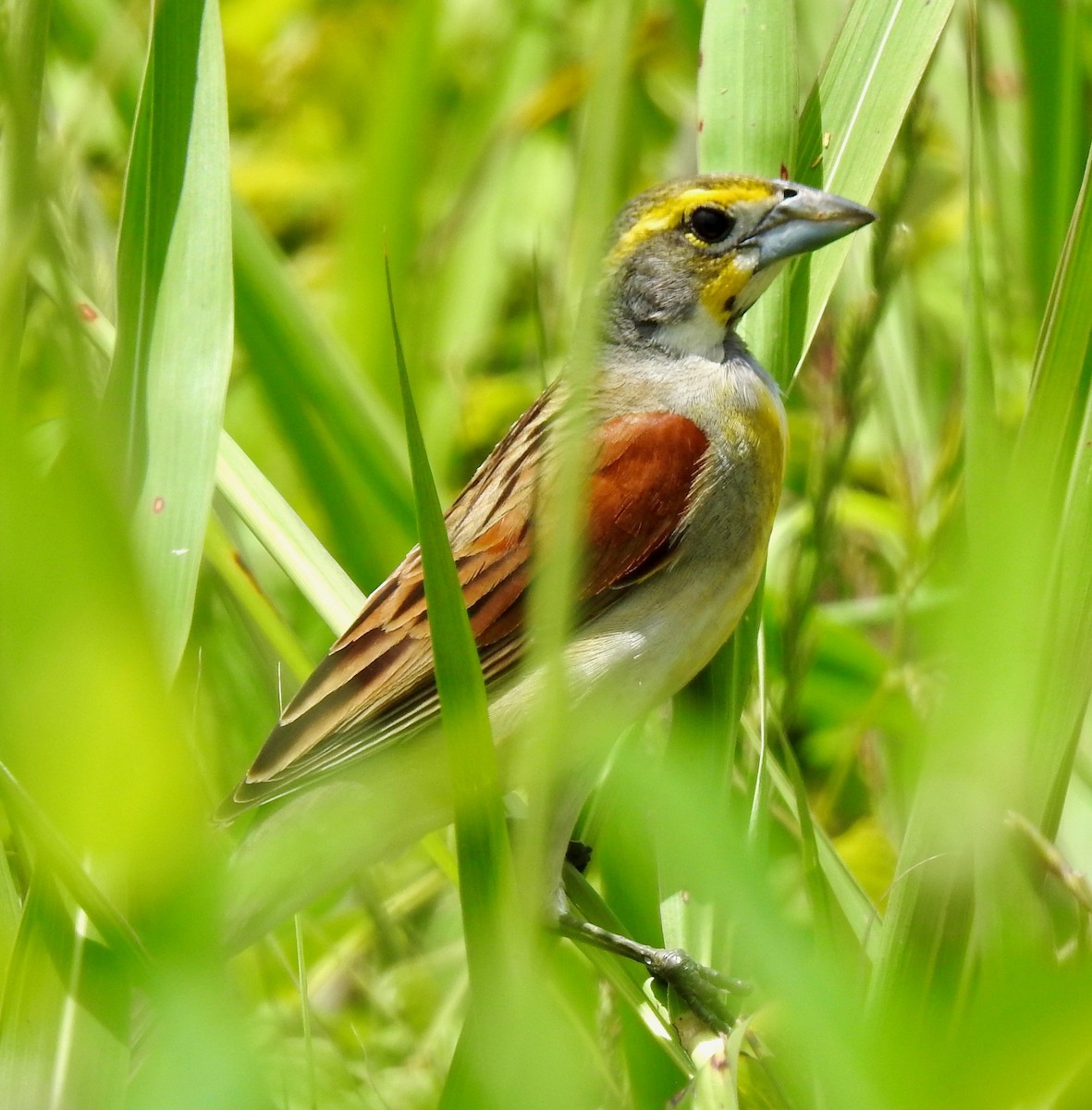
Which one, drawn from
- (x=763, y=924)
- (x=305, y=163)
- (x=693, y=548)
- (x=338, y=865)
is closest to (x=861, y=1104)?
(x=763, y=924)

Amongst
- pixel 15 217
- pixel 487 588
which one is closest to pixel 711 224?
pixel 487 588

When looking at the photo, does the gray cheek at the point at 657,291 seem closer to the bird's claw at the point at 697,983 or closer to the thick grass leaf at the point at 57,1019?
the bird's claw at the point at 697,983

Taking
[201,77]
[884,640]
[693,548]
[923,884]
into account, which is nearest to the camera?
[923,884]

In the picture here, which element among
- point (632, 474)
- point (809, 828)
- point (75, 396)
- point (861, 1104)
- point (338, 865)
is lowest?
point (338, 865)

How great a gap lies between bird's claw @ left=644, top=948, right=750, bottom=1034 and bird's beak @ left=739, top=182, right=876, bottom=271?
1037 millimetres

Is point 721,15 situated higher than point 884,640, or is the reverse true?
point 721,15

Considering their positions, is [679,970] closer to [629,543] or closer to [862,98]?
[629,543]

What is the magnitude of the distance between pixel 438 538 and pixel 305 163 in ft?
9.18

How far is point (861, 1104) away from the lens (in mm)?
799

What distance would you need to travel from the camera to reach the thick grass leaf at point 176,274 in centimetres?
173

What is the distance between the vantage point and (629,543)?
2186 millimetres

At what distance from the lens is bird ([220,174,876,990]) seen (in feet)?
6.73

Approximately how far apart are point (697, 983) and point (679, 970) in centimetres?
3

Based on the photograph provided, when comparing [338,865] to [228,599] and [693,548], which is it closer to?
[228,599]
